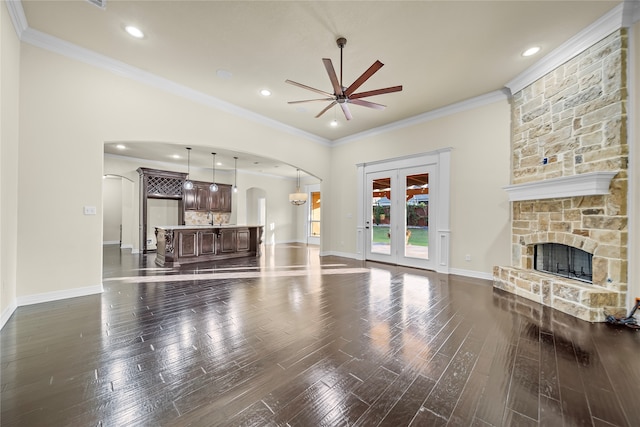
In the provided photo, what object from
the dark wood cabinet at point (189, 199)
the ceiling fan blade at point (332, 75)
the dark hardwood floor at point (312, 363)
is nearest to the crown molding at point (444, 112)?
the ceiling fan blade at point (332, 75)

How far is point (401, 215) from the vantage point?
6180 mm

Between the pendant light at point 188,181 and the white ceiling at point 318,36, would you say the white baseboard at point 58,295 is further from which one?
the pendant light at point 188,181

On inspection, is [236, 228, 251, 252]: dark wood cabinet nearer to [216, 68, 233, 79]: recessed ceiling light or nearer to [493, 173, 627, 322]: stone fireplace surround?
[216, 68, 233, 79]: recessed ceiling light

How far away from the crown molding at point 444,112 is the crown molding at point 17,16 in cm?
610

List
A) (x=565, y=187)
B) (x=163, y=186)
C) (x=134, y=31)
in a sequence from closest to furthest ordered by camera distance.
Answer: (x=134, y=31), (x=565, y=187), (x=163, y=186)

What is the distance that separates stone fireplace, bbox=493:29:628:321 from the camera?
2963 mm

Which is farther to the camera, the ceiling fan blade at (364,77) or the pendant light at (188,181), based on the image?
the pendant light at (188,181)

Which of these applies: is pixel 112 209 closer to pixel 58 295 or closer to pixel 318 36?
pixel 58 295

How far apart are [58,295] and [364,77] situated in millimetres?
5013

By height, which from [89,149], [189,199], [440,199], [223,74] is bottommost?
[440,199]

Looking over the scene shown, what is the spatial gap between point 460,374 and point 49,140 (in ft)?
17.9

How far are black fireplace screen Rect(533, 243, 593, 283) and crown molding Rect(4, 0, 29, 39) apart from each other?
7.53 m

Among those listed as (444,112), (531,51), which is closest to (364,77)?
(531,51)

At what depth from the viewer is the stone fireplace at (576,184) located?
296 centimetres
